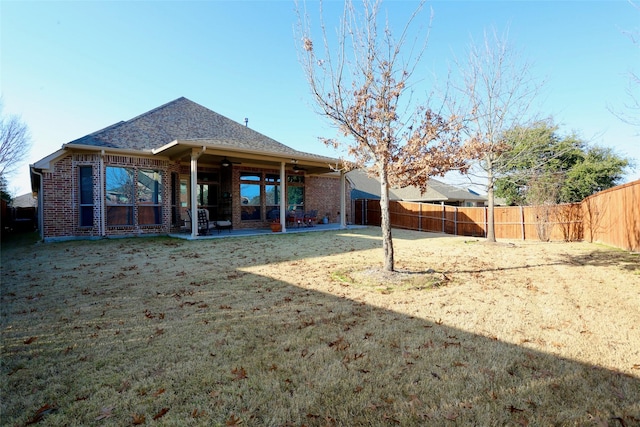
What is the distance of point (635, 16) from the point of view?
19.5 ft

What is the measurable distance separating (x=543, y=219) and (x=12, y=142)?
30992 millimetres

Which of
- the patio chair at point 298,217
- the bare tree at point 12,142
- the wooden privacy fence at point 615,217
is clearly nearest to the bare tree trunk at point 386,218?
the wooden privacy fence at point 615,217

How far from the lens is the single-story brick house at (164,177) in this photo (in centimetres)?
1077

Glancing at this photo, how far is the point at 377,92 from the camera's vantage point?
565 cm

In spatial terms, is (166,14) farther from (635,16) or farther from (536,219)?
(536,219)

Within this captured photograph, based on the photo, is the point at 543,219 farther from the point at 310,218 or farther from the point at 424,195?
the point at 424,195

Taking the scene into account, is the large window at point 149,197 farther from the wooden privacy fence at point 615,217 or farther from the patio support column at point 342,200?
the wooden privacy fence at point 615,217

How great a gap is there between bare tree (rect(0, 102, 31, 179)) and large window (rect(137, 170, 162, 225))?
47.1 ft

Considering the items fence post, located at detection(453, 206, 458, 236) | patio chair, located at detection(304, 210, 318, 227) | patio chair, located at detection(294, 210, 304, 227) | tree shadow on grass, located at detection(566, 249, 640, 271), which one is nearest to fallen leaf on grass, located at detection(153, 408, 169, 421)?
tree shadow on grass, located at detection(566, 249, 640, 271)

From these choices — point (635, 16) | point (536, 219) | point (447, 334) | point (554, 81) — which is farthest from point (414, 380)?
point (536, 219)

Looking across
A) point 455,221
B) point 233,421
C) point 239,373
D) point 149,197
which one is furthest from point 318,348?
point 455,221

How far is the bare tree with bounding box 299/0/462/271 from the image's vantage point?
18.1 ft

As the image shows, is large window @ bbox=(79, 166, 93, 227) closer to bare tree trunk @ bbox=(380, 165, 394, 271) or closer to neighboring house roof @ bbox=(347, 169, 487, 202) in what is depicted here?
bare tree trunk @ bbox=(380, 165, 394, 271)

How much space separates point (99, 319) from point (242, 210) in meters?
11.1
